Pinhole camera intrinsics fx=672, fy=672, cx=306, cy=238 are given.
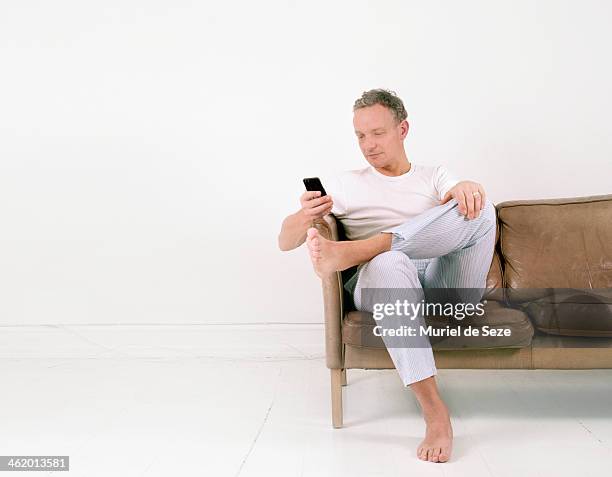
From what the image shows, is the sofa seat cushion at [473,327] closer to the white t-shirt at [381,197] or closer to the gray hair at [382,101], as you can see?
the white t-shirt at [381,197]

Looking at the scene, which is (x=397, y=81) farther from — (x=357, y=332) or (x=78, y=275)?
(x=78, y=275)

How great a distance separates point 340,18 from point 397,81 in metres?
0.40

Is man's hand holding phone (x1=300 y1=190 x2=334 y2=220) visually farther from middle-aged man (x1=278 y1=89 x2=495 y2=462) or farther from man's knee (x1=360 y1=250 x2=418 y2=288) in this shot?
man's knee (x1=360 y1=250 x2=418 y2=288)

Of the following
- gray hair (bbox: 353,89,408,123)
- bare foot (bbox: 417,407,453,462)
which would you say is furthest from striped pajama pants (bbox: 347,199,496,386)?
gray hair (bbox: 353,89,408,123)

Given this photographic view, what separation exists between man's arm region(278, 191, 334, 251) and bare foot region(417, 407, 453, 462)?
68cm

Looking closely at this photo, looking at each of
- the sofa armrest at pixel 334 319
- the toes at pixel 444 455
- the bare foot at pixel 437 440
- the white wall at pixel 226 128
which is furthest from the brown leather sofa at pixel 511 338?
the white wall at pixel 226 128

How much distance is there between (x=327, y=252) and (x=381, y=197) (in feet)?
1.70

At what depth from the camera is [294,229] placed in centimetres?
212

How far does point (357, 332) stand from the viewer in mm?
2041

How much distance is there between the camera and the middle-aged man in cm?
188

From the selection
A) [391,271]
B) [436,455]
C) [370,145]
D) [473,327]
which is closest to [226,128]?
[370,145]

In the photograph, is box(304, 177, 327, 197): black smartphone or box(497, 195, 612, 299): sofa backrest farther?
box(497, 195, 612, 299): sofa backrest

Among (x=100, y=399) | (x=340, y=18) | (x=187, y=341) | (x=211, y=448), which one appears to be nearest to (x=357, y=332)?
(x=211, y=448)

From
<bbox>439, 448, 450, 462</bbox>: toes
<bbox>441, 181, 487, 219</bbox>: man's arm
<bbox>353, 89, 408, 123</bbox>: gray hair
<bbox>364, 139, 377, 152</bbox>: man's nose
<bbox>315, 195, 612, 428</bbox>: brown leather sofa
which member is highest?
<bbox>353, 89, 408, 123</bbox>: gray hair
